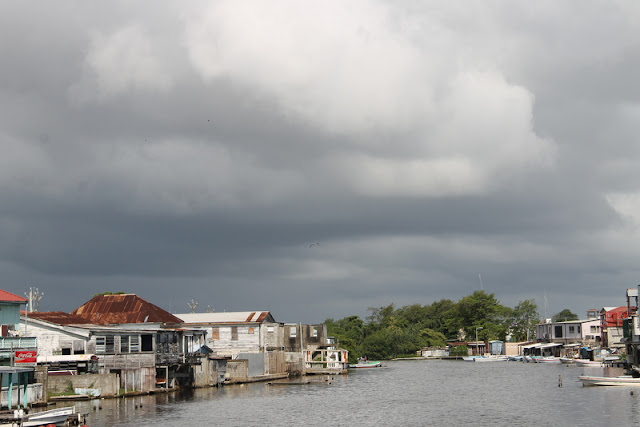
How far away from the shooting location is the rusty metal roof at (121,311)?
105438 mm

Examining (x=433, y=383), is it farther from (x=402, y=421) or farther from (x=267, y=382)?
(x=402, y=421)

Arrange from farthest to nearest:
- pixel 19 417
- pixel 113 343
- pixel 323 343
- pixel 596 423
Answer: pixel 323 343, pixel 113 343, pixel 596 423, pixel 19 417

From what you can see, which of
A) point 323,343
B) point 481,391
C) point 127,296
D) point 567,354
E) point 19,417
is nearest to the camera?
point 19,417

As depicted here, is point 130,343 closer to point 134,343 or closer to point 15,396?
point 134,343

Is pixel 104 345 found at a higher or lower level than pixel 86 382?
higher

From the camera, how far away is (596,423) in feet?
203

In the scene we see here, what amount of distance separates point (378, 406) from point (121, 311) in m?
47.1

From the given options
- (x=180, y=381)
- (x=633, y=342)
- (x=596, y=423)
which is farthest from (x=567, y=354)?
(x=596, y=423)

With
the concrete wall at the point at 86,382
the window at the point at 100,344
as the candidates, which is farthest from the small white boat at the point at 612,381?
the window at the point at 100,344

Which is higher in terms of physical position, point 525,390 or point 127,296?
point 127,296

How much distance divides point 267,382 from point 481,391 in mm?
33439

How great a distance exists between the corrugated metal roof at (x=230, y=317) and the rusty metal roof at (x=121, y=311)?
64.7ft

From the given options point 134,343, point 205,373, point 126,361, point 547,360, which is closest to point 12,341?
point 126,361

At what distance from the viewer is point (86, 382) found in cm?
7825
